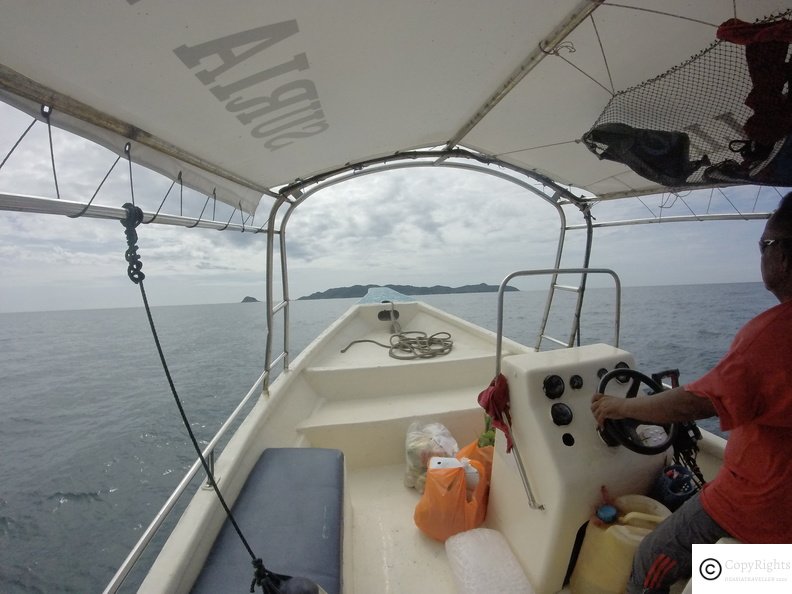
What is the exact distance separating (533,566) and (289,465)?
1318mm

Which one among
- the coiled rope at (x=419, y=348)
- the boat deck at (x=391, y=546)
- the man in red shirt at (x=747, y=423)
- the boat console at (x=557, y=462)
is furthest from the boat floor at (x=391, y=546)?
the coiled rope at (x=419, y=348)

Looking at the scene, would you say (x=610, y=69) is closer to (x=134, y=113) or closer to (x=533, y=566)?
(x=134, y=113)

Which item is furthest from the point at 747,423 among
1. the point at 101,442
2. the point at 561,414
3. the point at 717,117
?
the point at 101,442

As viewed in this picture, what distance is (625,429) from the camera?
1331 mm

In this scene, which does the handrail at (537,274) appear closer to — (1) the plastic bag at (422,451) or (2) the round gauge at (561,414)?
(2) the round gauge at (561,414)

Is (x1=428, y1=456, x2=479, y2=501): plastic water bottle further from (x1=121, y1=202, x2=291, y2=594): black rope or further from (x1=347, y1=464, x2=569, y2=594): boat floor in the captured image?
(x1=121, y1=202, x2=291, y2=594): black rope

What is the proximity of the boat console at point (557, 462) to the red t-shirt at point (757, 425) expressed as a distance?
407mm

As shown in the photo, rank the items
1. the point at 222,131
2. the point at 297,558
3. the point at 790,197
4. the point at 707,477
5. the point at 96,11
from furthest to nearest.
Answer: the point at 707,477, the point at 222,131, the point at 297,558, the point at 790,197, the point at 96,11

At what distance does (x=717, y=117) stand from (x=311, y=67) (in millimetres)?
1766

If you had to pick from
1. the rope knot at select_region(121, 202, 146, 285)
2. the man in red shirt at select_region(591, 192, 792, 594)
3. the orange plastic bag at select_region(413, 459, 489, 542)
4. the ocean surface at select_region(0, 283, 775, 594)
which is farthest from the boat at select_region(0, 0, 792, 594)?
the ocean surface at select_region(0, 283, 775, 594)

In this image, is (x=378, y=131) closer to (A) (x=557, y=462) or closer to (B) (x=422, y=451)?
(A) (x=557, y=462)

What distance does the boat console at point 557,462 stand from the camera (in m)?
1.42

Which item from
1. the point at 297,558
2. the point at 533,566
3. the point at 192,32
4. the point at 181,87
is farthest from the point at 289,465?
the point at 192,32

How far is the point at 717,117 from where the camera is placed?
1.44 m
